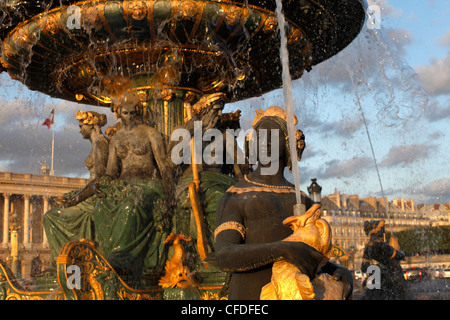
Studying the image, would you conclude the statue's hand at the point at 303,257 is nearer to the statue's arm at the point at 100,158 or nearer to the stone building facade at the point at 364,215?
the statue's arm at the point at 100,158

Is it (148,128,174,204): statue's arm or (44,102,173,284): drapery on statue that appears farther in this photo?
(148,128,174,204): statue's arm

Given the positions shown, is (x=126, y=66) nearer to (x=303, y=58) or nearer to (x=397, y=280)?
(x=303, y=58)

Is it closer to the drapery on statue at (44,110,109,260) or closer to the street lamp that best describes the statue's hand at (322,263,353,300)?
the drapery on statue at (44,110,109,260)

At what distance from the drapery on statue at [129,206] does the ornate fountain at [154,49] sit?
0.27 meters

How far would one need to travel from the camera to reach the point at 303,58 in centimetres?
728

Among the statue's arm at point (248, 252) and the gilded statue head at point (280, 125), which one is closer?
the statue's arm at point (248, 252)

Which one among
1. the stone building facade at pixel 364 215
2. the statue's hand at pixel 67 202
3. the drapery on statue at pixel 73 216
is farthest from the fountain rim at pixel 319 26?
the stone building facade at pixel 364 215

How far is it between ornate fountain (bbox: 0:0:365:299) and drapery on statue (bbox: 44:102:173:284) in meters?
0.27

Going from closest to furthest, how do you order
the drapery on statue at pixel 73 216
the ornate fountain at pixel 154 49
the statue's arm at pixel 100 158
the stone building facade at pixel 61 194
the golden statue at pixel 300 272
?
the golden statue at pixel 300 272 → the ornate fountain at pixel 154 49 → the drapery on statue at pixel 73 216 → the statue's arm at pixel 100 158 → the stone building facade at pixel 61 194

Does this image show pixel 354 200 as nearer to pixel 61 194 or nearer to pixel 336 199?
pixel 336 199

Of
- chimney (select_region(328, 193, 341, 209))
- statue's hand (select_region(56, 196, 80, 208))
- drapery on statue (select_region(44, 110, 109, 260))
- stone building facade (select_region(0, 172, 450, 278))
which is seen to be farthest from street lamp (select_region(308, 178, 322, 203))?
chimney (select_region(328, 193, 341, 209))

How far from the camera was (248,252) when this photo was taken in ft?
7.56

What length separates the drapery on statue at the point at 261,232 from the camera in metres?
2.21

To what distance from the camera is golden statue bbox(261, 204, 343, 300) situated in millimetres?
2154
